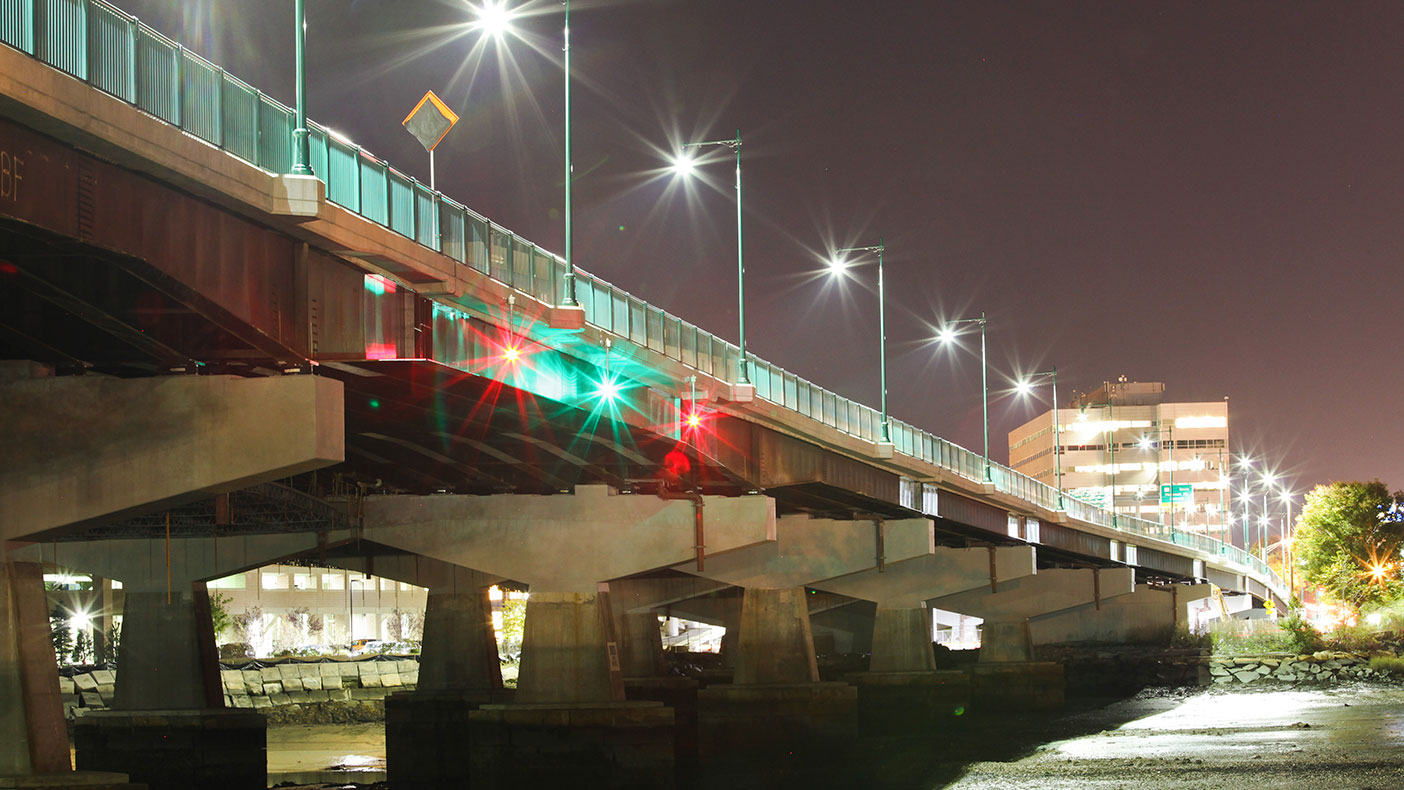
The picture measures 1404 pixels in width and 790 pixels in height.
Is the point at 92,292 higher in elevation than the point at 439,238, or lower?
lower

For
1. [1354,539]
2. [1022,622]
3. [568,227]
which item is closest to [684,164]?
[568,227]

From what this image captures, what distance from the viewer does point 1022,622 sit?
3634 inches

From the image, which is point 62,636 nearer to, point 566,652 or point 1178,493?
point 566,652

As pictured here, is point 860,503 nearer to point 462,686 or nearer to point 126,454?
point 462,686

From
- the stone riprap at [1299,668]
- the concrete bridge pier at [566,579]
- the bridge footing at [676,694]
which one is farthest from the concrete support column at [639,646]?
the stone riprap at [1299,668]

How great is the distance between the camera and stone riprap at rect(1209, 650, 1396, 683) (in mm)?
92725

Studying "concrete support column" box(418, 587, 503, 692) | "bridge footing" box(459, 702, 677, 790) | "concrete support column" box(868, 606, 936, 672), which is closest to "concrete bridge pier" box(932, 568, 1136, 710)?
"concrete support column" box(868, 606, 936, 672)

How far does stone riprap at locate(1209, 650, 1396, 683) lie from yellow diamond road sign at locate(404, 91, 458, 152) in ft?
244

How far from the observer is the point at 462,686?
Answer: 56.5m

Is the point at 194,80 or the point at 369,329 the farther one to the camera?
the point at 369,329

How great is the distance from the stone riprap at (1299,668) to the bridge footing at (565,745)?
58724 millimetres

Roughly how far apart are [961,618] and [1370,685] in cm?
6533

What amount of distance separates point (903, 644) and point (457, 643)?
25.7m

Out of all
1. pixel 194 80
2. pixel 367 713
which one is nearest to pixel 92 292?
pixel 194 80
